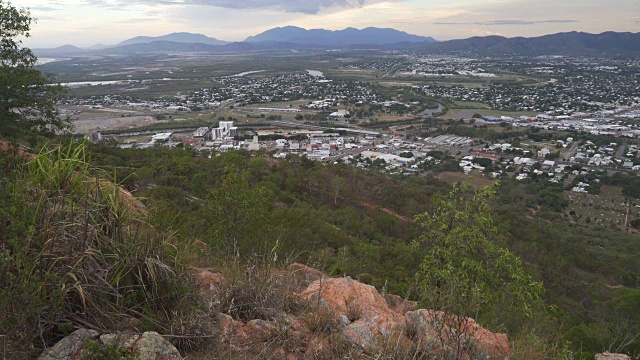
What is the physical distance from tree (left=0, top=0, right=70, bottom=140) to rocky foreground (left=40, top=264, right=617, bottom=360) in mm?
5803

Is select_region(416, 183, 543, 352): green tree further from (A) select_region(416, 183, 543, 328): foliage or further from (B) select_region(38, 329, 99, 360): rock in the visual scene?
(B) select_region(38, 329, 99, 360): rock

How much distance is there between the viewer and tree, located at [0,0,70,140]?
6.91 m

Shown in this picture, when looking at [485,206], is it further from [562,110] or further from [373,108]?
[562,110]

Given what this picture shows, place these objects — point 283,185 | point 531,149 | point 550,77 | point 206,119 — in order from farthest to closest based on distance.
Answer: point 550,77, point 206,119, point 531,149, point 283,185

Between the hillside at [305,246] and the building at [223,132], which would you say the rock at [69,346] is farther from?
the building at [223,132]

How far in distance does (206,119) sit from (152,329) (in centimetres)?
5294

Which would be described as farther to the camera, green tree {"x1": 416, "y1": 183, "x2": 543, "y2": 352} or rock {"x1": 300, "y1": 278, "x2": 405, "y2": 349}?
green tree {"x1": 416, "y1": 183, "x2": 543, "y2": 352}

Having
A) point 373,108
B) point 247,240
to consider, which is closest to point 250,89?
point 373,108

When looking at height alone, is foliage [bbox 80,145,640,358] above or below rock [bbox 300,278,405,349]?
below

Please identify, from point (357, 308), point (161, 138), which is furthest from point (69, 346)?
point (161, 138)

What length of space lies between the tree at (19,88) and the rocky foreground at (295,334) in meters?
5.80

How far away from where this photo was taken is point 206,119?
5269cm

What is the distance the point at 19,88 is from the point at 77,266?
638cm

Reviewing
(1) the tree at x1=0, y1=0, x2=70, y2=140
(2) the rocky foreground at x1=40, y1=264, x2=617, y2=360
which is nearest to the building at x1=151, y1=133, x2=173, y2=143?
(1) the tree at x1=0, y1=0, x2=70, y2=140
